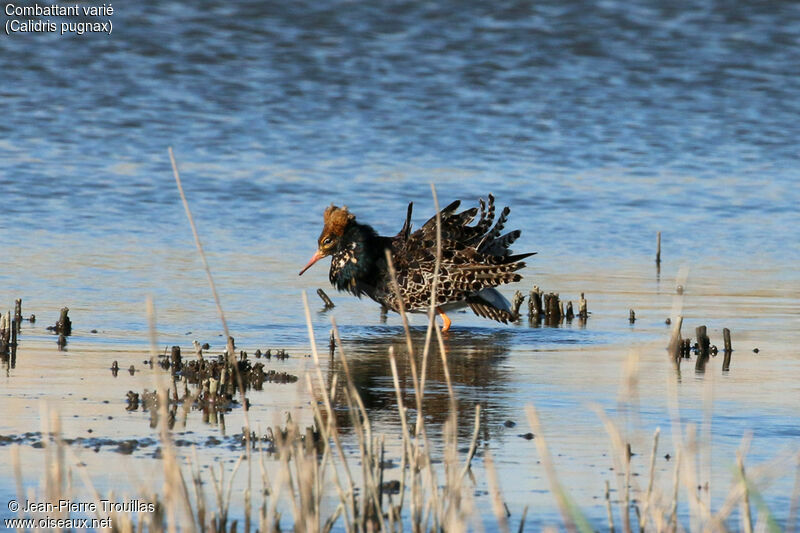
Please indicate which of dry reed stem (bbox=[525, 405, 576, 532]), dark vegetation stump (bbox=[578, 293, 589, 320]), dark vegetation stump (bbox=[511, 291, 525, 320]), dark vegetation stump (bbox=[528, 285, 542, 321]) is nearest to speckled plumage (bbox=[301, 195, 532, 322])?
dark vegetation stump (bbox=[511, 291, 525, 320])

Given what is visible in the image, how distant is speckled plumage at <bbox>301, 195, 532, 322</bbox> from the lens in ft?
38.3

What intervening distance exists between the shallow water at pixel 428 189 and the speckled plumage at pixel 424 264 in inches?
10.7

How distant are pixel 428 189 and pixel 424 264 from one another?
250 inches

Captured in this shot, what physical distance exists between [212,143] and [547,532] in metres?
16.9

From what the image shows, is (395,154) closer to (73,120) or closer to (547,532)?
(73,120)

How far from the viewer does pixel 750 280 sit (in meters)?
13.7

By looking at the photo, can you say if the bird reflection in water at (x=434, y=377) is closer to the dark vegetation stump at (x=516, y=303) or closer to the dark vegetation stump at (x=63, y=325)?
the dark vegetation stump at (x=516, y=303)

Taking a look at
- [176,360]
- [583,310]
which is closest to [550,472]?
[176,360]

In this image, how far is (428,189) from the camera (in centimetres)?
1812

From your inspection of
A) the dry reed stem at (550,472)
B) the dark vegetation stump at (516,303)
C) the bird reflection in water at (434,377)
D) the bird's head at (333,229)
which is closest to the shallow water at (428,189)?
the bird reflection in water at (434,377)

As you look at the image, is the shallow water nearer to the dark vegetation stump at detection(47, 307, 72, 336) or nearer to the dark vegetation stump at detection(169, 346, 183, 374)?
the dark vegetation stump at detection(47, 307, 72, 336)

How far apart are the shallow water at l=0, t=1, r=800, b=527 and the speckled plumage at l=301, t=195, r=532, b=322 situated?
0.89 feet

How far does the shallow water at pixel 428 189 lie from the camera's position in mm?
8523

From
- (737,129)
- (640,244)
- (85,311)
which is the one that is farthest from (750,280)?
(737,129)
